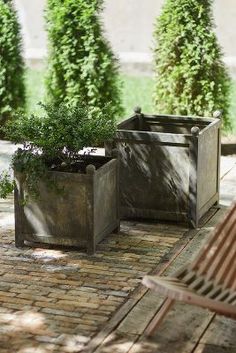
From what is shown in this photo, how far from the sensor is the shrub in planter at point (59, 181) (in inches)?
296

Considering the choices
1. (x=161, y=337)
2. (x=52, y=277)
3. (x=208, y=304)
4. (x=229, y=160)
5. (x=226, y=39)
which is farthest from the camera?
(x=226, y=39)

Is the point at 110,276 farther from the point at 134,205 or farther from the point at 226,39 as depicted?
the point at 226,39

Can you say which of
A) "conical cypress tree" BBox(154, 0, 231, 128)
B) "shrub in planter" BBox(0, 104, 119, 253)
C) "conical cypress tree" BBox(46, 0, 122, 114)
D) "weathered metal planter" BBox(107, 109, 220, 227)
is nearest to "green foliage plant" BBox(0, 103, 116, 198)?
"shrub in planter" BBox(0, 104, 119, 253)

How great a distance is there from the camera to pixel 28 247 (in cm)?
792

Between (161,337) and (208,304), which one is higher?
(208,304)

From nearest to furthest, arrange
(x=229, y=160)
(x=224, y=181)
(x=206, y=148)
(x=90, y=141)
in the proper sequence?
(x=90, y=141) < (x=206, y=148) < (x=224, y=181) < (x=229, y=160)

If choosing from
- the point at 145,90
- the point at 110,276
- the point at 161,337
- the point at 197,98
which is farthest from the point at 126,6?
the point at 161,337

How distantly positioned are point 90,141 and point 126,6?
12967 millimetres

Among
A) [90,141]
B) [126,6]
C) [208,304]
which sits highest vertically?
[126,6]

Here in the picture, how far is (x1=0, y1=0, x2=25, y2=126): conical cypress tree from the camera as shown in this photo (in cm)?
1238

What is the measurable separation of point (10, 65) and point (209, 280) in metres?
7.43

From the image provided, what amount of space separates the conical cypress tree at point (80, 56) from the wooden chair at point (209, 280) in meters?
6.11

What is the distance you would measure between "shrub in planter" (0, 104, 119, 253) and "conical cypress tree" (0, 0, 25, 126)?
478 centimetres

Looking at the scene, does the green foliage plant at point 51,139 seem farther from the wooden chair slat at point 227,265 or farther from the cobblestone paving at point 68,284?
the wooden chair slat at point 227,265
